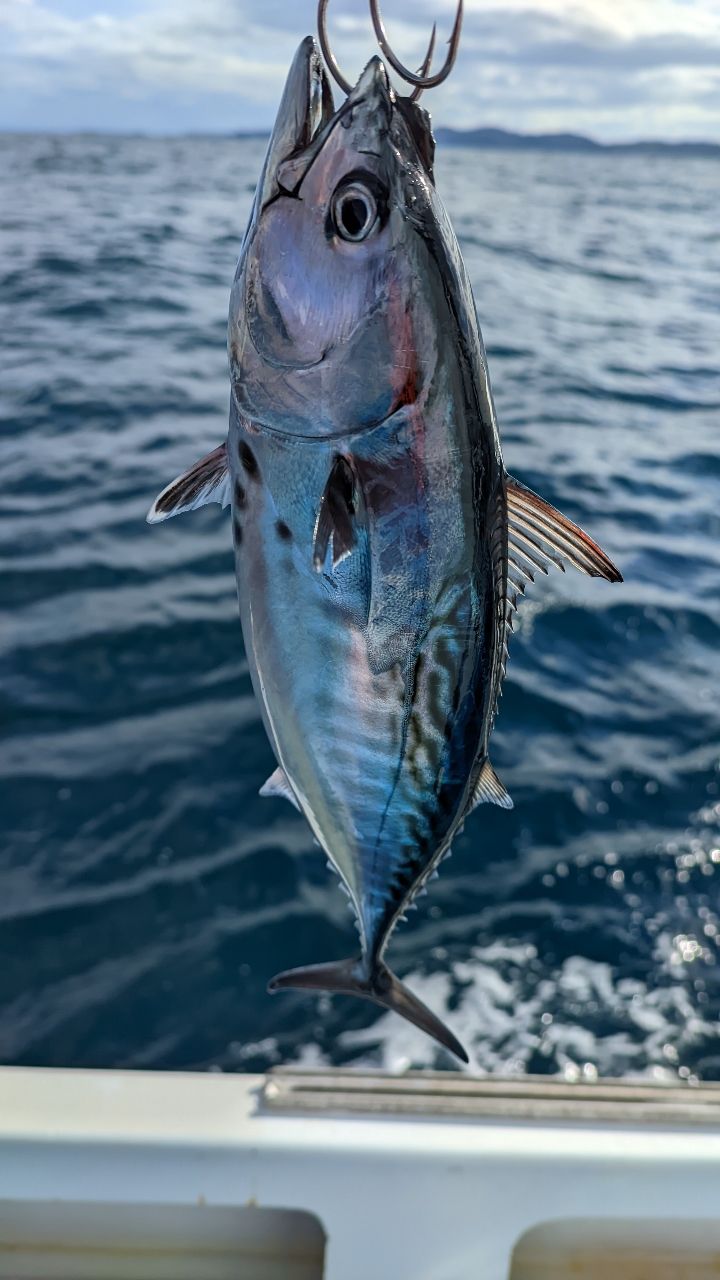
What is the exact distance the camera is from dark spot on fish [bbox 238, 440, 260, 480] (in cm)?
124

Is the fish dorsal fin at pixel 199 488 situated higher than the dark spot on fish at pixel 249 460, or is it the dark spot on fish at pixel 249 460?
→ the dark spot on fish at pixel 249 460


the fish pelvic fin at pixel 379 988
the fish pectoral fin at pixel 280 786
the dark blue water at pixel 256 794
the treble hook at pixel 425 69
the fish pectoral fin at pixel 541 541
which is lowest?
the dark blue water at pixel 256 794

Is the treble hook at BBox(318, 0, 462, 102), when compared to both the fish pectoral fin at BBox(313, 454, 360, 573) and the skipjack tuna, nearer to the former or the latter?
the skipjack tuna

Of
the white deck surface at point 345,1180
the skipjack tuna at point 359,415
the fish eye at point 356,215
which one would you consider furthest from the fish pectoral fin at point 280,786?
the white deck surface at point 345,1180

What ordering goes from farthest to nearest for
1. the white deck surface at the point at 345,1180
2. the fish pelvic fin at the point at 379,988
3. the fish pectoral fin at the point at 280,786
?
1. the white deck surface at the point at 345,1180
2. the fish pelvic fin at the point at 379,988
3. the fish pectoral fin at the point at 280,786

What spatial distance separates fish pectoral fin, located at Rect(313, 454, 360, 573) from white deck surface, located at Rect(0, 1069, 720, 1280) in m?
1.51

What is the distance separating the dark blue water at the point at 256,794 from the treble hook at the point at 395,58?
3121 millimetres

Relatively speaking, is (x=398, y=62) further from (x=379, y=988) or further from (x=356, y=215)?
(x=379, y=988)

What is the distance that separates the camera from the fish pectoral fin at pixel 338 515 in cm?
119

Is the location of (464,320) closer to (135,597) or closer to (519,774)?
(519,774)

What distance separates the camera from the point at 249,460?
4.09ft

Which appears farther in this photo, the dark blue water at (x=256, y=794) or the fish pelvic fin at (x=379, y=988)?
the dark blue water at (x=256, y=794)

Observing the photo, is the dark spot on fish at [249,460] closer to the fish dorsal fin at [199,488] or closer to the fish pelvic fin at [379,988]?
the fish dorsal fin at [199,488]

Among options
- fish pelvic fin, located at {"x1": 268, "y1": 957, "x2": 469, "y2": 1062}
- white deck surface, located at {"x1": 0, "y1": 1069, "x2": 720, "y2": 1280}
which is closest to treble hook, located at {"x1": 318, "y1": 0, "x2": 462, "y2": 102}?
fish pelvic fin, located at {"x1": 268, "y1": 957, "x2": 469, "y2": 1062}
